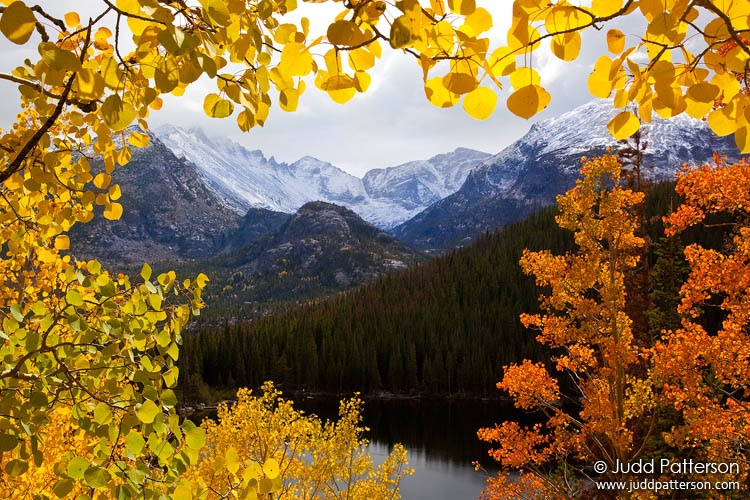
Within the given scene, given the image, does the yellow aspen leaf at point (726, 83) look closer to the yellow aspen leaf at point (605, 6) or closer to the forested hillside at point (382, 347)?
the yellow aspen leaf at point (605, 6)

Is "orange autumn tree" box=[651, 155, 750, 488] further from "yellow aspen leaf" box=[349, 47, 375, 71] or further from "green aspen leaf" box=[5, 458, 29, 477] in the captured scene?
"green aspen leaf" box=[5, 458, 29, 477]

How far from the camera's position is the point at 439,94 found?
3.17ft

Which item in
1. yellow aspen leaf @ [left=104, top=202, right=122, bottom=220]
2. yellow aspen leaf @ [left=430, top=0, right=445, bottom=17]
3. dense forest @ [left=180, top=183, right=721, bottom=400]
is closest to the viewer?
yellow aspen leaf @ [left=430, top=0, right=445, bottom=17]

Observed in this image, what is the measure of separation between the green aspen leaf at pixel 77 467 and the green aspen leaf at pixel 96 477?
1cm

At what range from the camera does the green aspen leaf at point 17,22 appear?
0.84 metres

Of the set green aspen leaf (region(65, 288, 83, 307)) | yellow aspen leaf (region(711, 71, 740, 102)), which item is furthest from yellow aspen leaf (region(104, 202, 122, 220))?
yellow aspen leaf (region(711, 71, 740, 102))

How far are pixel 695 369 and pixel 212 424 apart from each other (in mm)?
7386

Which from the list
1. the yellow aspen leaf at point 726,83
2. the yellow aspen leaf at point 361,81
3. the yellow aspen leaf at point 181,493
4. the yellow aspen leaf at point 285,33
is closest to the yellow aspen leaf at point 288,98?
the yellow aspen leaf at point 285,33

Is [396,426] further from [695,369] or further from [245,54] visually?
[245,54]

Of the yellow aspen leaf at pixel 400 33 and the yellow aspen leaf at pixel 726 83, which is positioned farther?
the yellow aspen leaf at pixel 726 83

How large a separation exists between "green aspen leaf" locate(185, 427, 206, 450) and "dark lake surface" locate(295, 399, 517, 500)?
87.4ft

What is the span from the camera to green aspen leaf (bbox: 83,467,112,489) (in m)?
1.14

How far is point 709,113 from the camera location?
3.77 ft

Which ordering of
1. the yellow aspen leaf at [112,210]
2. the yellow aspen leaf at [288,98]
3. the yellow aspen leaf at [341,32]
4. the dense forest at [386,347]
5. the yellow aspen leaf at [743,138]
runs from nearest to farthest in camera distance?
the yellow aspen leaf at [341,32]
the yellow aspen leaf at [743,138]
the yellow aspen leaf at [288,98]
the yellow aspen leaf at [112,210]
the dense forest at [386,347]
